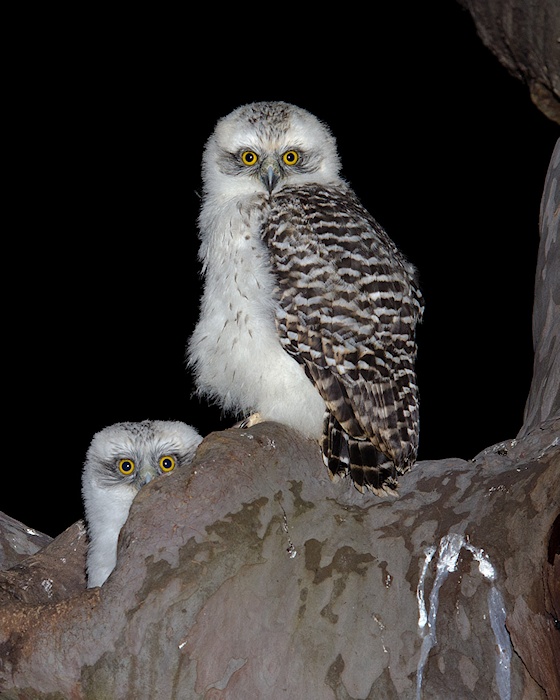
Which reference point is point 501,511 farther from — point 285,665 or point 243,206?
point 243,206

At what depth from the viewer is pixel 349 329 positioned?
10.6 ft

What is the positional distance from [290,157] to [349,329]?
0.86 meters

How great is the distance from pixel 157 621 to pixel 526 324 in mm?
5904

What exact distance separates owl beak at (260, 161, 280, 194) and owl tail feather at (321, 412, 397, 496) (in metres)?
0.92

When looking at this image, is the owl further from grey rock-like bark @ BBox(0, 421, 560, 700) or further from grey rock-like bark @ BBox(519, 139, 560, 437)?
grey rock-like bark @ BBox(519, 139, 560, 437)

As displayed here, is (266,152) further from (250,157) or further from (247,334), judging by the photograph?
(247,334)

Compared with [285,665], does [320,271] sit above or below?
above

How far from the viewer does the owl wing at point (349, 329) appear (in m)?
3.14

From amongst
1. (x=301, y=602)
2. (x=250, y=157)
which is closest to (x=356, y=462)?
(x=301, y=602)

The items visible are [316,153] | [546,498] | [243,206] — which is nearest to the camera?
[546,498]

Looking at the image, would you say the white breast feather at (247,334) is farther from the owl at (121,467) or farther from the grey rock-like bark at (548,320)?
the grey rock-like bark at (548,320)

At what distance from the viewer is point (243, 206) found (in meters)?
3.49

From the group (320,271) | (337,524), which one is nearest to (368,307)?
(320,271)

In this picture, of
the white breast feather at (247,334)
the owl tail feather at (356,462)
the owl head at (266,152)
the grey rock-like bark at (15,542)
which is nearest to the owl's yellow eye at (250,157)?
the owl head at (266,152)
